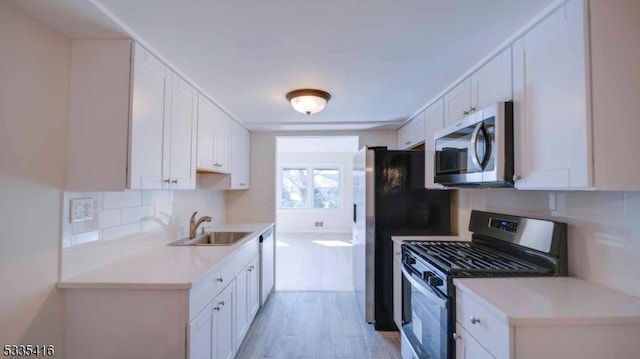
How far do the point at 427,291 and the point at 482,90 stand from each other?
1.29 meters

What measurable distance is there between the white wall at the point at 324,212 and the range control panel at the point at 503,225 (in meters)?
5.79

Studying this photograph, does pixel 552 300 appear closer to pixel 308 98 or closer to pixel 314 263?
pixel 308 98

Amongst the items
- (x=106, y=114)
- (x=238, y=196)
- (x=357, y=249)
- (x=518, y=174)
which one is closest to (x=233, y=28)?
(x=106, y=114)

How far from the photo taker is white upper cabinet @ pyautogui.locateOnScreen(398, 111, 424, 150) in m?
2.82

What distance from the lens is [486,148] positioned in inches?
58.8

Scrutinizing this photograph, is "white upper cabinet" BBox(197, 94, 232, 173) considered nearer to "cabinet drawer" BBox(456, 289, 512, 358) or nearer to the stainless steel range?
the stainless steel range

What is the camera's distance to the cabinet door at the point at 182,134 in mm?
1848

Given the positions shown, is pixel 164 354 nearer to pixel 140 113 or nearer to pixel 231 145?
pixel 140 113

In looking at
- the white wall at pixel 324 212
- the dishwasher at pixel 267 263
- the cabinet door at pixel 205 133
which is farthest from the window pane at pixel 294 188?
the cabinet door at pixel 205 133

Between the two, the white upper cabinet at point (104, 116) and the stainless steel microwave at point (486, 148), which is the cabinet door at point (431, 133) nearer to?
the stainless steel microwave at point (486, 148)

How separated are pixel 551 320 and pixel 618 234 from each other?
59 cm

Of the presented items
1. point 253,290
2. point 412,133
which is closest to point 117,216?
point 253,290

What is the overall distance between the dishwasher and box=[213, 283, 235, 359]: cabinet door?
944 mm

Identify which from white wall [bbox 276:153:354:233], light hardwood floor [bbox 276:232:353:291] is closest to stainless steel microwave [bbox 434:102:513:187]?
light hardwood floor [bbox 276:232:353:291]
